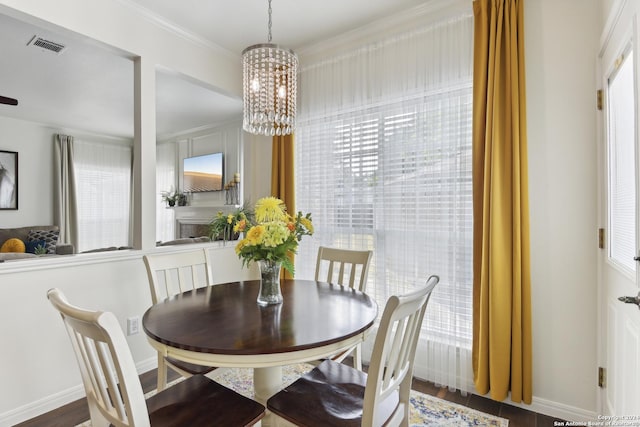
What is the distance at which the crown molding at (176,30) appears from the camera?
2.47 meters

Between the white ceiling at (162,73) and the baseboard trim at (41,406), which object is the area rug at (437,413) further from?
the white ceiling at (162,73)

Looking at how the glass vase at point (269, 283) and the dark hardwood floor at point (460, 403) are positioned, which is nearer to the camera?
the glass vase at point (269, 283)

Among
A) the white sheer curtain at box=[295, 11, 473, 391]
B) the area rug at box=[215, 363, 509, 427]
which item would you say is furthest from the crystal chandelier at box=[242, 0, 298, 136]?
the area rug at box=[215, 363, 509, 427]

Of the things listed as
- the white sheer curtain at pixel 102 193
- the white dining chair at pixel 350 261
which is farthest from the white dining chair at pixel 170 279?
the white sheer curtain at pixel 102 193

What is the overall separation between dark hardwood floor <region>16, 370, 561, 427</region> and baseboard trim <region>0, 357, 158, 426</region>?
3 centimetres

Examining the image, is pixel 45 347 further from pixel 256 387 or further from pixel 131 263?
pixel 256 387

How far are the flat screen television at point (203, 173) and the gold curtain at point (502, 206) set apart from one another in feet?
13.8

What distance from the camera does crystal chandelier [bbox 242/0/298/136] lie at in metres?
1.96

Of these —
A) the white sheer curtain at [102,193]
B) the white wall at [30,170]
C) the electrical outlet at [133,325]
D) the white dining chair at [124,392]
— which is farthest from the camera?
the white sheer curtain at [102,193]

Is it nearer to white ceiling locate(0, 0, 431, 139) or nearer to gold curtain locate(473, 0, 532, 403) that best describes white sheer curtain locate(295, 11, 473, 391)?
gold curtain locate(473, 0, 532, 403)

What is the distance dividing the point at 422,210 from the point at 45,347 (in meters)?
2.63

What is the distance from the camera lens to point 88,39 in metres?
2.23

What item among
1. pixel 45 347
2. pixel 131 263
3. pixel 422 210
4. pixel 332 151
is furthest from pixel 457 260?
pixel 45 347

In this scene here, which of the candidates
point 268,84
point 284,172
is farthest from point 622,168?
point 284,172
